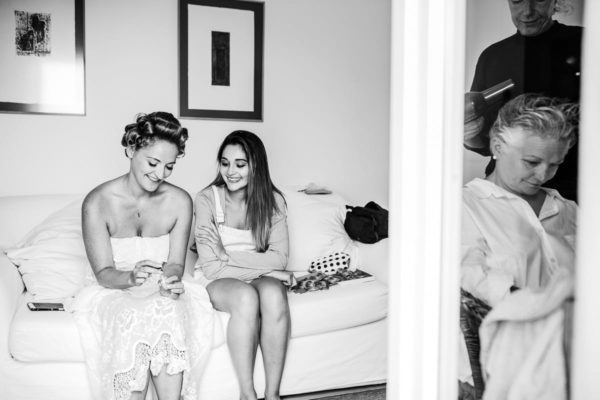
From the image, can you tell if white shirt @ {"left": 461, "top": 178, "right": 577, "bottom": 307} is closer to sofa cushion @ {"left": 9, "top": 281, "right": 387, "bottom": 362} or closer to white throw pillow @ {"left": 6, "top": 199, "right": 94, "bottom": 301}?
sofa cushion @ {"left": 9, "top": 281, "right": 387, "bottom": 362}

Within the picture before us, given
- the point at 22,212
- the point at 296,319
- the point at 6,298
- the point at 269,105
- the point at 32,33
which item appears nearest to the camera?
the point at 6,298

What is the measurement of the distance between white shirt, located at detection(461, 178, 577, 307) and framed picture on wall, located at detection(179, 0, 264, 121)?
93.3 inches

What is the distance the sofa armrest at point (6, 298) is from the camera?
185 centimetres

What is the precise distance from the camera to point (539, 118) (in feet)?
1.93

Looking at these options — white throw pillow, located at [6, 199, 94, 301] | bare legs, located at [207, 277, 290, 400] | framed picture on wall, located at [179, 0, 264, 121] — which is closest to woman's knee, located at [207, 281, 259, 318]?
bare legs, located at [207, 277, 290, 400]

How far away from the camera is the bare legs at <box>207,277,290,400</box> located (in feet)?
6.46

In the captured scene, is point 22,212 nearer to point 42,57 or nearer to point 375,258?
point 42,57

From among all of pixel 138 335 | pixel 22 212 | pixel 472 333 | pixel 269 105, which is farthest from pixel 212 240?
pixel 472 333

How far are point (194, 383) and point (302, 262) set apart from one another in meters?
0.90

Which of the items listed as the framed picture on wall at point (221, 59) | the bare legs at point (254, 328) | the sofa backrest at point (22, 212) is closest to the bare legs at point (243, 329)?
the bare legs at point (254, 328)

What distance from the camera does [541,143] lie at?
0.59 m

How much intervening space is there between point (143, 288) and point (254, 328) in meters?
0.44

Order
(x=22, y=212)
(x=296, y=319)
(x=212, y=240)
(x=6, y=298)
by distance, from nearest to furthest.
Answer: (x=6, y=298) < (x=296, y=319) < (x=212, y=240) < (x=22, y=212)

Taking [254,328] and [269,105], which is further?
[269,105]
